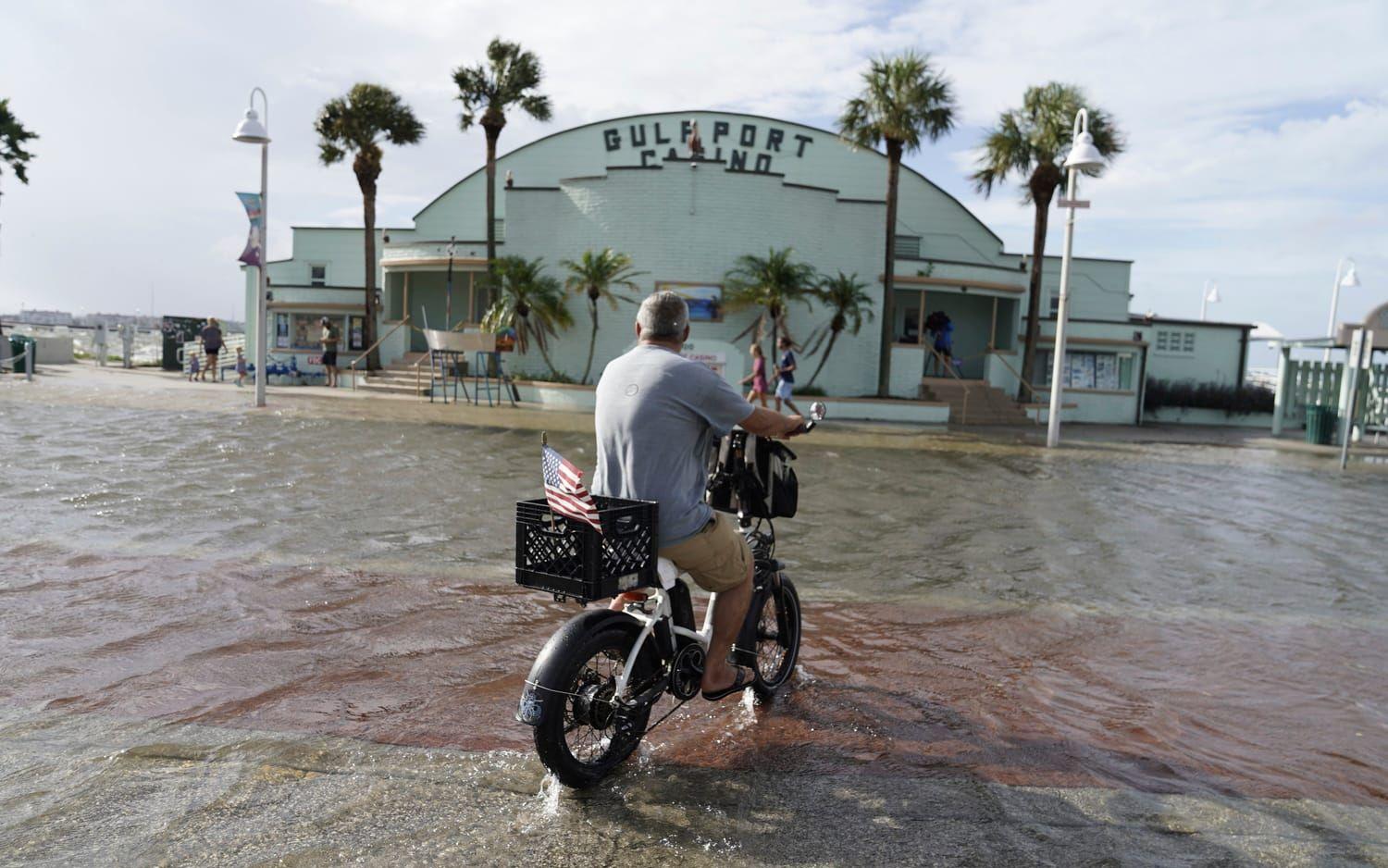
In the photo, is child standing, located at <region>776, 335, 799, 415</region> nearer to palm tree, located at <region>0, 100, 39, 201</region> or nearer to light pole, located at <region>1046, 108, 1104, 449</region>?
light pole, located at <region>1046, 108, 1104, 449</region>

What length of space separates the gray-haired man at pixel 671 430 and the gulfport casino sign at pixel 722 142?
3092cm

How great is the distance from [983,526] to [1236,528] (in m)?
3.06

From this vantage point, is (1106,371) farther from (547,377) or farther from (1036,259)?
(547,377)

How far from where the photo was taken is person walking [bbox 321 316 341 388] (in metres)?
29.5

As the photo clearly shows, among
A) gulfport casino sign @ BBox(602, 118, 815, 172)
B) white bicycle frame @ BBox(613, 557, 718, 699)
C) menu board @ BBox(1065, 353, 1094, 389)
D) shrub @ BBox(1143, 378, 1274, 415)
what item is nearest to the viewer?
white bicycle frame @ BBox(613, 557, 718, 699)

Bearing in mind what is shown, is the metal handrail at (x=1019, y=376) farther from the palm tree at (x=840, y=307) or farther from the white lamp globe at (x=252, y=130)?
the white lamp globe at (x=252, y=130)

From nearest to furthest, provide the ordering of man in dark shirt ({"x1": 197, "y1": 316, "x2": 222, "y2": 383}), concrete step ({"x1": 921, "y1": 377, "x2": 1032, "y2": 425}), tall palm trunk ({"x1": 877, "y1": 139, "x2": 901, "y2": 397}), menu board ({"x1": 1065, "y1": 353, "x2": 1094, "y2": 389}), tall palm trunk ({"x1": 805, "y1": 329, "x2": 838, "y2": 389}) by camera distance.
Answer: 1. tall palm trunk ({"x1": 877, "y1": 139, "x2": 901, "y2": 397})
2. tall palm trunk ({"x1": 805, "y1": 329, "x2": 838, "y2": 389})
3. concrete step ({"x1": 921, "y1": 377, "x2": 1032, "y2": 425})
4. man in dark shirt ({"x1": 197, "y1": 316, "x2": 222, "y2": 383})
5. menu board ({"x1": 1065, "y1": 353, "x2": 1094, "y2": 389})

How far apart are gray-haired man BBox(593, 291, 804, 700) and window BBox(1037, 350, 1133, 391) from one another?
2935 cm

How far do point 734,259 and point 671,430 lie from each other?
73.7 ft

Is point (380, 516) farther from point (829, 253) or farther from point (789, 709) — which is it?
point (829, 253)

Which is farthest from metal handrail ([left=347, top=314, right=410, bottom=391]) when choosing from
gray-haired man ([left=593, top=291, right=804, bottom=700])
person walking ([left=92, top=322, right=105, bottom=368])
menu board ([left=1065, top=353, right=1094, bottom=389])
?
gray-haired man ([left=593, top=291, right=804, bottom=700])

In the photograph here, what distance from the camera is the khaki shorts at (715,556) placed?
3977 millimetres

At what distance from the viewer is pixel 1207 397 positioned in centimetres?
3278

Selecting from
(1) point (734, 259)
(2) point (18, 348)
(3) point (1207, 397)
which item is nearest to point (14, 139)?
(2) point (18, 348)
